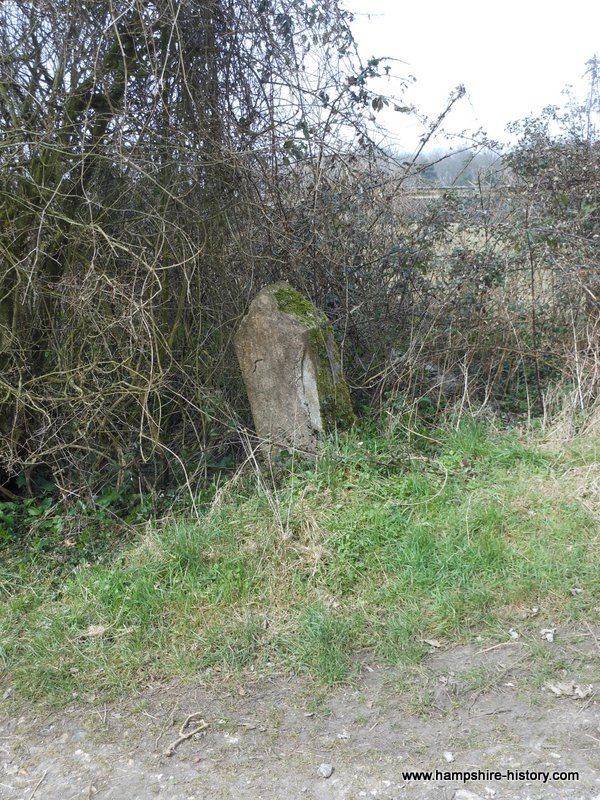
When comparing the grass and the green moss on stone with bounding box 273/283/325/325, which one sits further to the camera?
the green moss on stone with bounding box 273/283/325/325

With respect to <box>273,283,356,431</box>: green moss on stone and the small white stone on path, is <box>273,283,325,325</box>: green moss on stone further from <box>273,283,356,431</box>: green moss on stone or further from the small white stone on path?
the small white stone on path

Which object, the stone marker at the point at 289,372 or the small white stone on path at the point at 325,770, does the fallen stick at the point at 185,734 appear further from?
the stone marker at the point at 289,372

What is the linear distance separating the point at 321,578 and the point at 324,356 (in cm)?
188

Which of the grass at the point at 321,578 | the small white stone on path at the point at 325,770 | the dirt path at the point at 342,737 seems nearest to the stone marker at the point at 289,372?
→ the grass at the point at 321,578

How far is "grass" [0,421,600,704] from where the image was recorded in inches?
160

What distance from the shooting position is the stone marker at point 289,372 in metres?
5.66

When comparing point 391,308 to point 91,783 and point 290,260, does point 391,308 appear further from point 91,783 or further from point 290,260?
point 91,783

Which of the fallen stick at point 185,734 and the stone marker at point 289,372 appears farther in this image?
the stone marker at point 289,372

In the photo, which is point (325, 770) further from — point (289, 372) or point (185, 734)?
point (289, 372)

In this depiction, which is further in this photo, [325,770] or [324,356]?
[324,356]

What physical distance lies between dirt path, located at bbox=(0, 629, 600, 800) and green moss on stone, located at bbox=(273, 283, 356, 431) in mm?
2250

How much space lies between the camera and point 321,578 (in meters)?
4.51

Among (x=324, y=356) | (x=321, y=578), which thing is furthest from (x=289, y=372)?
(x=321, y=578)

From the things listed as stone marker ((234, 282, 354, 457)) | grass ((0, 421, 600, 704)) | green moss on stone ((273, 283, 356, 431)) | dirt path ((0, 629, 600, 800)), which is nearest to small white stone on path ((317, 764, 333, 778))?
dirt path ((0, 629, 600, 800))
